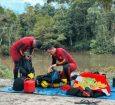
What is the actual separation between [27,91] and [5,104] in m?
1.08

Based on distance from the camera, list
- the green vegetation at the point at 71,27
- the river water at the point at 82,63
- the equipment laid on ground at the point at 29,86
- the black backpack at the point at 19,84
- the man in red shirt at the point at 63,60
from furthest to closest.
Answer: the green vegetation at the point at 71,27
the river water at the point at 82,63
the man in red shirt at the point at 63,60
the black backpack at the point at 19,84
the equipment laid on ground at the point at 29,86

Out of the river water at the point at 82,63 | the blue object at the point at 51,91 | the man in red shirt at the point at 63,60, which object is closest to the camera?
the blue object at the point at 51,91

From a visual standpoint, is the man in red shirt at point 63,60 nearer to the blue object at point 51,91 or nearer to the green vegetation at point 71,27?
the blue object at point 51,91

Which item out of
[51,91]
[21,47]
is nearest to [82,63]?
[21,47]

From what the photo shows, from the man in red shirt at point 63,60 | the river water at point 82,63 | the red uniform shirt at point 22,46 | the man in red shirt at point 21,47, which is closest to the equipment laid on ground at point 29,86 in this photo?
the man in red shirt at point 63,60

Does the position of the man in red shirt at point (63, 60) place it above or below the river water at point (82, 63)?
above

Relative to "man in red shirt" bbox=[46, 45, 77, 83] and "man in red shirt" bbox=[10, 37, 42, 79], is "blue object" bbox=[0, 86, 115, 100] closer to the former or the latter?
"man in red shirt" bbox=[46, 45, 77, 83]

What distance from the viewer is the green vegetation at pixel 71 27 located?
43.0 metres

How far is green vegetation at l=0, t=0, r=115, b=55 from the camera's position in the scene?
1693 inches

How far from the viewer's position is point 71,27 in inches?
1837

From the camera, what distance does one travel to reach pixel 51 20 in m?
48.5

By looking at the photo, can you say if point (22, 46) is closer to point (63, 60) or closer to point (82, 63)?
point (63, 60)

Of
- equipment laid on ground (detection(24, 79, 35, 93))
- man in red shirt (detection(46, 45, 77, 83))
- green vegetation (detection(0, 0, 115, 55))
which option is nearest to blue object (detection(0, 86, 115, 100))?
equipment laid on ground (detection(24, 79, 35, 93))

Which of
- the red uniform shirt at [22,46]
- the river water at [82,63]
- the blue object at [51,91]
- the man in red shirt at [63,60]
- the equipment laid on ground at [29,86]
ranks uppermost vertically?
the red uniform shirt at [22,46]
